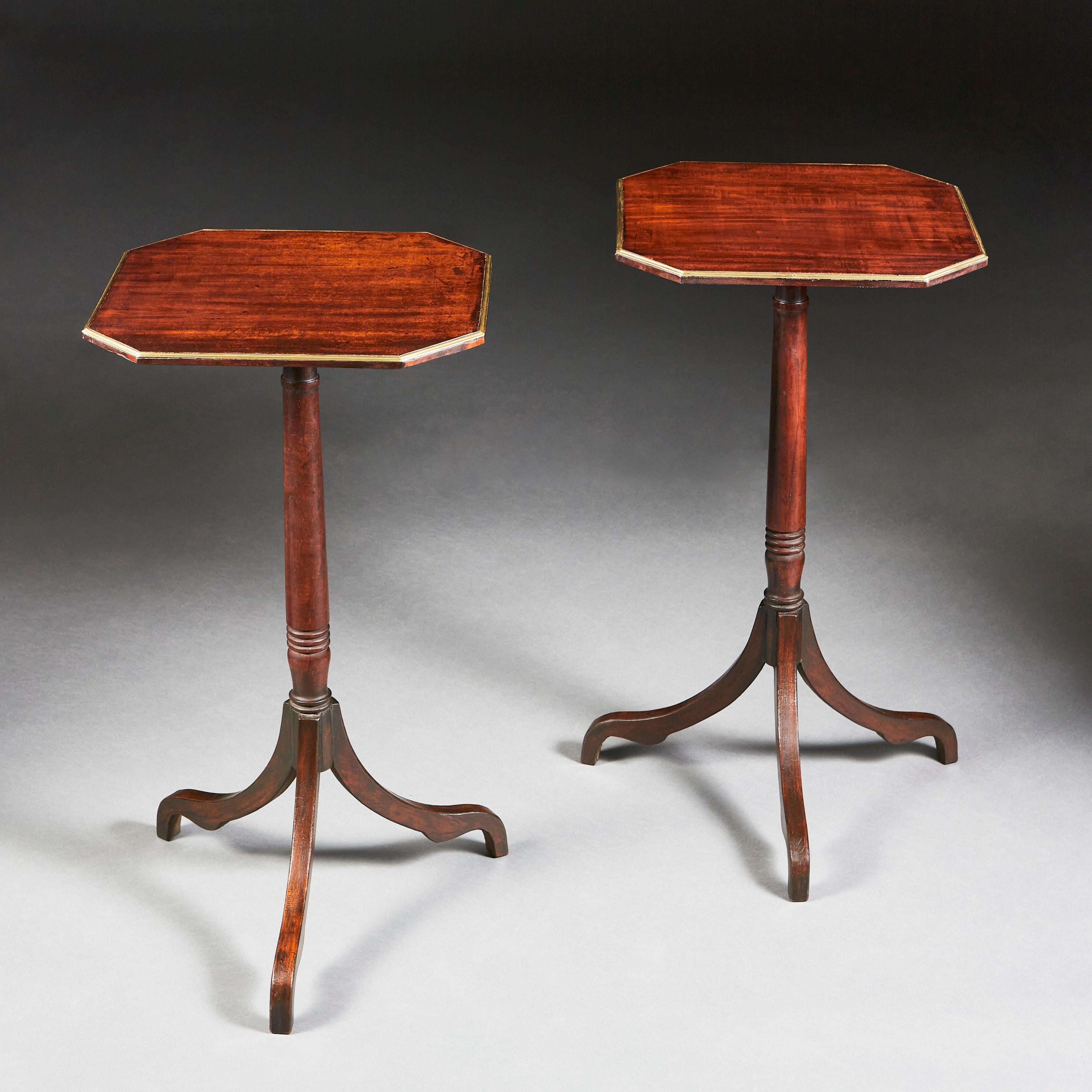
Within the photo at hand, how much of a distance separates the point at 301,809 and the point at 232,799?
22 cm

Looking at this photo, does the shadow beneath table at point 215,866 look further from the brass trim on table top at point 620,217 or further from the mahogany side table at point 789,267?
the brass trim on table top at point 620,217

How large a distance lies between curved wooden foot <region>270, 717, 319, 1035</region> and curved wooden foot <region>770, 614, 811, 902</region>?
79 cm

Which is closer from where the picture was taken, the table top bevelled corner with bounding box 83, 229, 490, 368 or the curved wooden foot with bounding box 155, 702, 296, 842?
the table top bevelled corner with bounding box 83, 229, 490, 368

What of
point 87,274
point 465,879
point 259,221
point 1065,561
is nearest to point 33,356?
point 87,274

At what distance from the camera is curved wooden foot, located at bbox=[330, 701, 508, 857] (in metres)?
2.64

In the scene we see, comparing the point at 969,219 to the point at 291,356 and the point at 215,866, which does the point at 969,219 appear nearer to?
the point at 291,356

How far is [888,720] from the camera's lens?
3.06m

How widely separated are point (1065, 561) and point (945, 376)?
1096mm

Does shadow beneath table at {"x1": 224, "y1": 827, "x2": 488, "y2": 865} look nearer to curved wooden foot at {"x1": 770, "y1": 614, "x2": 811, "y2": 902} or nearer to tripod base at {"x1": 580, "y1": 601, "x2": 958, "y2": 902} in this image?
tripod base at {"x1": 580, "y1": 601, "x2": 958, "y2": 902}

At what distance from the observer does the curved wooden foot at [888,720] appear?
2982 millimetres

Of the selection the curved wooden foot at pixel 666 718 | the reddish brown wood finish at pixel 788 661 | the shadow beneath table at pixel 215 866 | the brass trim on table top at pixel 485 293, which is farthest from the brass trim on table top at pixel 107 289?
the curved wooden foot at pixel 666 718

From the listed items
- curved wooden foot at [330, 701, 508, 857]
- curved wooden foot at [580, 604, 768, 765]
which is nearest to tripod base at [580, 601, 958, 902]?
curved wooden foot at [580, 604, 768, 765]

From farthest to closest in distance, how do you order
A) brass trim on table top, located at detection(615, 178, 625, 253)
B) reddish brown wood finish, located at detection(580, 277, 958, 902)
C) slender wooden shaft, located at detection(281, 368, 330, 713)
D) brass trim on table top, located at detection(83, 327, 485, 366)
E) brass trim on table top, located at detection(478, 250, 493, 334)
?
1. reddish brown wood finish, located at detection(580, 277, 958, 902)
2. brass trim on table top, located at detection(615, 178, 625, 253)
3. slender wooden shaft, located at detection(281, 368, 330, 713)
4. brass trim on table top, located at detection(478, 250, 493, 334)
5. brass trim on table top, located at detection(83, 327, 485, 366)

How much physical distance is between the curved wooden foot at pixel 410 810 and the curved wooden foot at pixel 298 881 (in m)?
0.04
